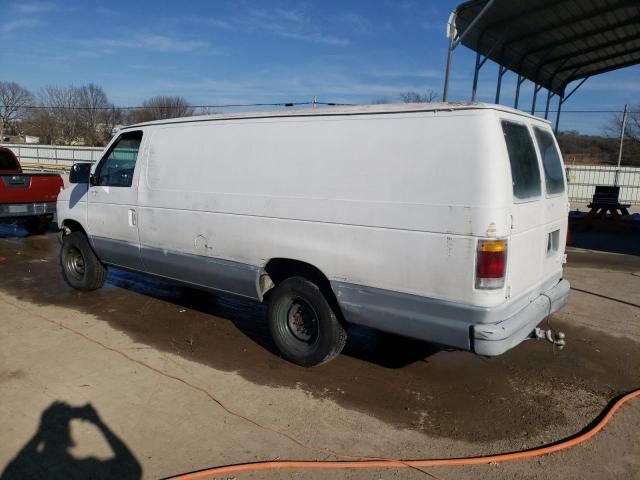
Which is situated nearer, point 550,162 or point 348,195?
point 348,195

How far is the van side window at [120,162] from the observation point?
596 centimetres

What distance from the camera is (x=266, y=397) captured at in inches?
161

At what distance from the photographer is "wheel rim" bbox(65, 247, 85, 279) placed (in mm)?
7051

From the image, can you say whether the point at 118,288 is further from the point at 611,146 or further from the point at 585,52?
the point at 611,146

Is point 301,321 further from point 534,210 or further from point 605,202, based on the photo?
point 605,202

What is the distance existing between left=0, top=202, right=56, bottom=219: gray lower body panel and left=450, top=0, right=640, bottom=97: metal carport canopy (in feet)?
31.1

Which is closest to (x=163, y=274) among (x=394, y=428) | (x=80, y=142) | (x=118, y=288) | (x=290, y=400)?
(x=118, y=288)

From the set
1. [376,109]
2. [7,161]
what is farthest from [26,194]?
[376,109]

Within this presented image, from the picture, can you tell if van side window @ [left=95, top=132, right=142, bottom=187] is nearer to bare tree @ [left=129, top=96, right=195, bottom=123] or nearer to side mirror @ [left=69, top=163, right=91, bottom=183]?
side mirror @ [left=69, top=163, right=91, bottom=183]

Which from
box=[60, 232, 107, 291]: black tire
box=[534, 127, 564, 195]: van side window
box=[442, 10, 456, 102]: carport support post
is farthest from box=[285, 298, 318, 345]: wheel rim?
box=[442, 10, 456, 102]: carport support post

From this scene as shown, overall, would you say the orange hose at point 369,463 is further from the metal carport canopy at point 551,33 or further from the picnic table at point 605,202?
the picnic table at point 605,202

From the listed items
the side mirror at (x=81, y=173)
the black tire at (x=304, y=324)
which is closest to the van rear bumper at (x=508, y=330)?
the black tire at (x=304, y=324)

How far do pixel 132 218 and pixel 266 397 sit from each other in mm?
2954

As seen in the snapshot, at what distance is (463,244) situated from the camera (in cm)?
355
